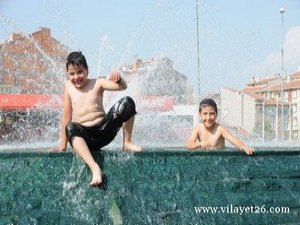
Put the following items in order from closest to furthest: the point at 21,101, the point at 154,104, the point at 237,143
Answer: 1. the point at 237,143
2. the point at 154,104
3. the point at 21,101

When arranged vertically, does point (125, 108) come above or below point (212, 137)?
above

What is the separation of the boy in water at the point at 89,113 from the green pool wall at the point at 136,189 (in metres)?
0.20

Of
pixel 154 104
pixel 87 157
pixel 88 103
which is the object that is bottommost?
pixel 87 157

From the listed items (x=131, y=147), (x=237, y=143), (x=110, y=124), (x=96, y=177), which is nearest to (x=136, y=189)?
(x=96, y=177)

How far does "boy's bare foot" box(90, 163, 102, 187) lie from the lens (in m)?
3.07

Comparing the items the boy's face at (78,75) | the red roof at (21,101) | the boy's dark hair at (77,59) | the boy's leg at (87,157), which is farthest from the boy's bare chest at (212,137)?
the red roof at (21,101)

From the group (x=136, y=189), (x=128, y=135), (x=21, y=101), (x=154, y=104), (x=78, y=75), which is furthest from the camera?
(x=21, y=101)

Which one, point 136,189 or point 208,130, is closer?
point 136,189

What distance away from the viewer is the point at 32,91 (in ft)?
88.7

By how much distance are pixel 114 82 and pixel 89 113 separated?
1.08 ft

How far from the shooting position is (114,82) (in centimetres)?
351

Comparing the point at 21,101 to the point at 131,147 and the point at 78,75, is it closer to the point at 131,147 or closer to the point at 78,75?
the point at 78,75

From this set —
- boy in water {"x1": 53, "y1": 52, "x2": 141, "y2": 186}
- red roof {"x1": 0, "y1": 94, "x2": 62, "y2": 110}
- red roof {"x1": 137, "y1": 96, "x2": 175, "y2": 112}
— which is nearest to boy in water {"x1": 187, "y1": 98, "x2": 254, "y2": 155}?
boy in water {"x1": 53, "y1": 52, "x2": 141, "y2": 186}

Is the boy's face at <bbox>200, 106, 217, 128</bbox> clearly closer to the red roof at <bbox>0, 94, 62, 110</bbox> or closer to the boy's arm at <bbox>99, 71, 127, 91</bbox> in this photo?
the boy's arm at <bbox>99, 71, 127, 91</bbox>
